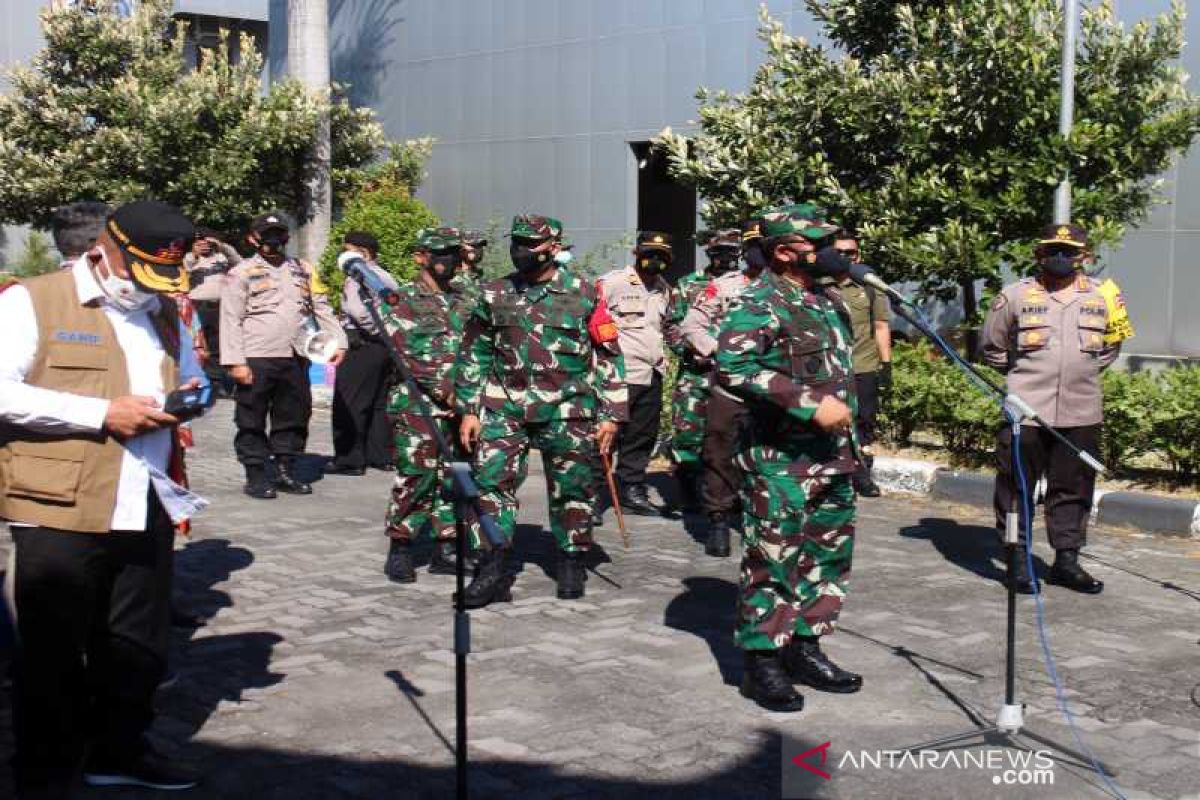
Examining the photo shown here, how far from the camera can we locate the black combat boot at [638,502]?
412 inches

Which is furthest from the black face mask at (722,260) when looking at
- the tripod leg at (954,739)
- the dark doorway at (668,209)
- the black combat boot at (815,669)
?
the dark doorway at (668,209)

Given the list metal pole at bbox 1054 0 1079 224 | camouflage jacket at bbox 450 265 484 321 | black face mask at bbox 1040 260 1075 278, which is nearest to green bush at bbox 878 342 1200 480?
metal pole at bbox 1054 0 1079 224

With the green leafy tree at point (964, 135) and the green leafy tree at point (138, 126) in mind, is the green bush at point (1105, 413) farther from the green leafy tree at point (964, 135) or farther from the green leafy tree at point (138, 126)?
the green leafy tree at point (138, 126)

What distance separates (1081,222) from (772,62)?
307cm

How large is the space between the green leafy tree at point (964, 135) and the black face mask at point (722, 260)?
1.89 metres

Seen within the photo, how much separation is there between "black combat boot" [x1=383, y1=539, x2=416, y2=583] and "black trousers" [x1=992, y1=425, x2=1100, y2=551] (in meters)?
3.32

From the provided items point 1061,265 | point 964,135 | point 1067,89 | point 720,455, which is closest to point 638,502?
point 720,455

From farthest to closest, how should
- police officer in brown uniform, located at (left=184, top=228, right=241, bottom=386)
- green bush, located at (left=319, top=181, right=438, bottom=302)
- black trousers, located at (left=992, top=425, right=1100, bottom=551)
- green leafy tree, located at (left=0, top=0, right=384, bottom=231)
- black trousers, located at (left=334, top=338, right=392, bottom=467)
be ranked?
green bush, located at (left=319, top=181, right=438, bottom=302) → green leafy tree, located at (left=0, top=0, right=384, bottom=231) → black trousers, located at (left=334, top=338, right=392, bottom=467) → police officer in brown uniform, located at (left=184, top=228, right=241, bottom=386) → black trousers, located at (left=992, top=425, right=1100, bottom=551)

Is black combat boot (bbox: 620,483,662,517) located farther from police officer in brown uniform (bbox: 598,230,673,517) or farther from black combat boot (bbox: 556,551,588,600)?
black combat boot (bbox: 556,551,588,600)

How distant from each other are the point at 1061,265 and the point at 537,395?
9.48 ft

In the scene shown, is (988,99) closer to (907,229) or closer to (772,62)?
(907,229)

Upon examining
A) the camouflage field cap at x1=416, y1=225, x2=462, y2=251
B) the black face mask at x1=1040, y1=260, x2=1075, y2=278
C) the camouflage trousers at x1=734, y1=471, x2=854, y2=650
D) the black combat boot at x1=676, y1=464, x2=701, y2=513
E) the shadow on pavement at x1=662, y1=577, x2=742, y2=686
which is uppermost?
the camouflage field cap at x1=416, y1=225, x2=462, y2=251

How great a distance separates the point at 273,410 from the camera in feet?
37.7

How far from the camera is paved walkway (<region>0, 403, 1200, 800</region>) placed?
16.9 ft
